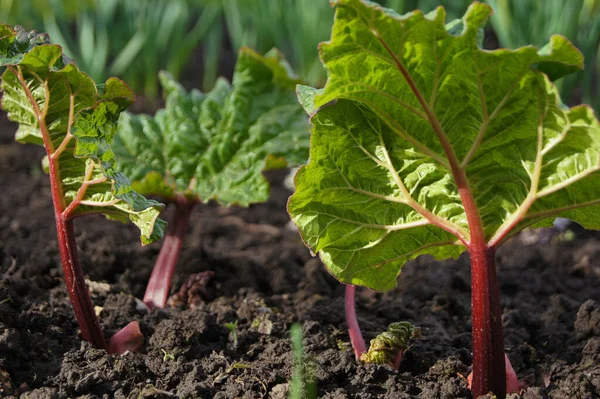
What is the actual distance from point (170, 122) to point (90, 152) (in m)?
0.93

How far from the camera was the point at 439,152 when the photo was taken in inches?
52.6

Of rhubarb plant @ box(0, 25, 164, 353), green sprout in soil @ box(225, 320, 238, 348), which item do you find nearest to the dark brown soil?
green sprout in soil @ box(225, 320, 238, 348)

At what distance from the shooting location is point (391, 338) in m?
1.48

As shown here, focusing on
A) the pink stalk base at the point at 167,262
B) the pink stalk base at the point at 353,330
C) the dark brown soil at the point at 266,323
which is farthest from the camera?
the pink stalk base at the point at 167,262

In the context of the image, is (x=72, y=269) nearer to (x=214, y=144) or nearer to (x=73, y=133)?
(x=73, y=133)

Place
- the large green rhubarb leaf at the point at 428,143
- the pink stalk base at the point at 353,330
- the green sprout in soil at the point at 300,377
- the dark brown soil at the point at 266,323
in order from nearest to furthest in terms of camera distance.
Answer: the large green rhubarb leaf at the point at 428,143 → the green sprout in soil at the point at 300,377 → the dark brown soil at the point at 266,323 → the pink stalk base at the point at 353,330

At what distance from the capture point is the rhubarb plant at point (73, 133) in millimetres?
1379

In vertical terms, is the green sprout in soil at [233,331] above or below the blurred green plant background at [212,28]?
below

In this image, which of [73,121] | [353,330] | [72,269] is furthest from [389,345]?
[73,121]

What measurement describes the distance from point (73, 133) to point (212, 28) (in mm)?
4087

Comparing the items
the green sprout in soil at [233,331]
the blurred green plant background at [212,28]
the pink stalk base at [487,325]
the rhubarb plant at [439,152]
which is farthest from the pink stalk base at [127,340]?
the blurred green plant background at [212,28]

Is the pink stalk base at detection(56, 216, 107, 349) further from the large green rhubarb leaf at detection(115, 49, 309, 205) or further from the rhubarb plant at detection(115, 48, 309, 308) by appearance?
the large green rhubarb leaf at detection(115, 49, 309, 205)

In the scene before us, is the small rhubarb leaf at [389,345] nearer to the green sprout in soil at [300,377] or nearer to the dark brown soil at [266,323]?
the dark brown soil at [266,323]

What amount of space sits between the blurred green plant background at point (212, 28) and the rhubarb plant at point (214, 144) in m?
1.58
